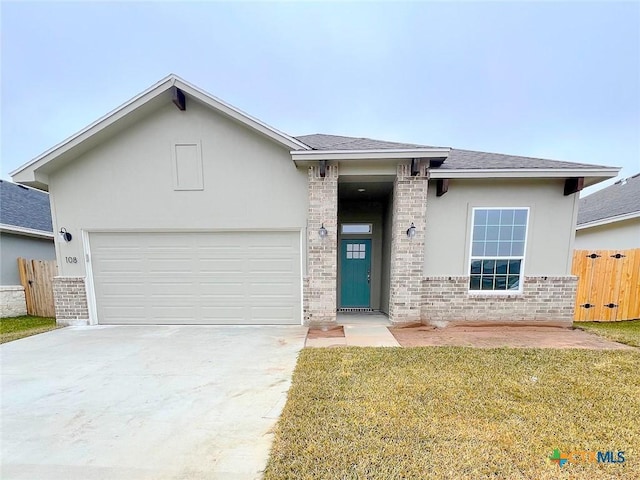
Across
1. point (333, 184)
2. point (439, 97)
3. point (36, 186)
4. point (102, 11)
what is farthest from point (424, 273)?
point (439, 97)

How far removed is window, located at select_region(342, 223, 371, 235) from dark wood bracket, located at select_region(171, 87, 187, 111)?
16.1 ft

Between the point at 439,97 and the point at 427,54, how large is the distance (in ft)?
17.2

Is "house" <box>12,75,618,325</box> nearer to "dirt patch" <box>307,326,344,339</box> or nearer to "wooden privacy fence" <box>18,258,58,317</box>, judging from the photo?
"dirt patch" <box>307,326,344,339</box>

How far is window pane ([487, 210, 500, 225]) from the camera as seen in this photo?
231 inches

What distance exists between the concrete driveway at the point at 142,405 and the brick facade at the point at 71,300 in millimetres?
1081

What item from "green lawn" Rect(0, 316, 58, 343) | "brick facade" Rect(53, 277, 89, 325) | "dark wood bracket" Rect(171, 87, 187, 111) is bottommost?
"green lawn" Rect(0, 316, 58, 343)

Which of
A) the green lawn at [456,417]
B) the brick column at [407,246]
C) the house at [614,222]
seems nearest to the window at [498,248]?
the brick column at [407,246]

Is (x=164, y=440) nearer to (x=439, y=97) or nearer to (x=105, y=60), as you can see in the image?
(x=105, y=60)

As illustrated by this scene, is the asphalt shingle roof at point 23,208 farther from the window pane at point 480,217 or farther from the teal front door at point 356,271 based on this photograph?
the window pane at point 480,217

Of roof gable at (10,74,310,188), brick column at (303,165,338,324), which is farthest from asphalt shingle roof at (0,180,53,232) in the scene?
brick column at (303,165,338,324)

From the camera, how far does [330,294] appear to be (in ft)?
19.3

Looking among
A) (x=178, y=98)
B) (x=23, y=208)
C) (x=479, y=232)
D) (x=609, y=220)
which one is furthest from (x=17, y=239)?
(x=609, y=220)

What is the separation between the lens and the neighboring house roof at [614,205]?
888 cm

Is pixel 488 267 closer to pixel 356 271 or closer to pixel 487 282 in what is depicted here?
pixel 487 282
